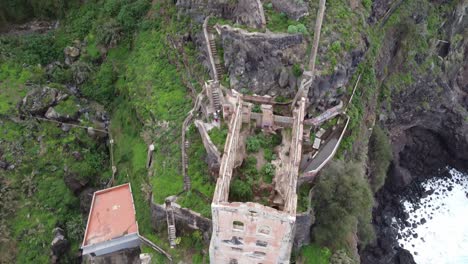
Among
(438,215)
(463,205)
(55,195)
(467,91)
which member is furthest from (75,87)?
(467,91)

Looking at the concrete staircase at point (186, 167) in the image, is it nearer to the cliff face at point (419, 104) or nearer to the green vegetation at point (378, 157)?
the green vegetation at point (378, 157)

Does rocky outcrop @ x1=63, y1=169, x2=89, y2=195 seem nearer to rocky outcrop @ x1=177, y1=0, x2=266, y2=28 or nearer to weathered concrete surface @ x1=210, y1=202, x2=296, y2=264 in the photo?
weathered concrete surface @ x1=210, y1=202, x2=296, y2=264

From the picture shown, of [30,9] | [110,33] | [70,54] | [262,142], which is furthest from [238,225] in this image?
[30,9]

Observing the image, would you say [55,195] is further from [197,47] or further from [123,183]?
[197,47]

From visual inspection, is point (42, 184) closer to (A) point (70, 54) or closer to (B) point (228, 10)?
(A) point (70, 54)

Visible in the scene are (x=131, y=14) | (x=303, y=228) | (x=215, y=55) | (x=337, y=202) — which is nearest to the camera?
(x=303, y=228)

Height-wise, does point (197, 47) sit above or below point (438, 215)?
above

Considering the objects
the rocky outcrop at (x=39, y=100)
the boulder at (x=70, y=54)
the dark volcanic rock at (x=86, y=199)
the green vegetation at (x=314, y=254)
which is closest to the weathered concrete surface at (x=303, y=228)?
the green vegetation at (x=314, y=254)
